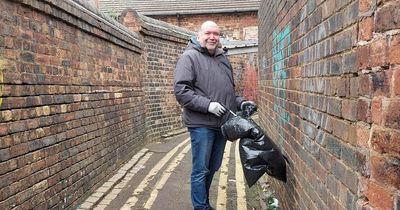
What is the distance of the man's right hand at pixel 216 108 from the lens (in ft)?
12.3

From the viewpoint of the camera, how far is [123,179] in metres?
5.98

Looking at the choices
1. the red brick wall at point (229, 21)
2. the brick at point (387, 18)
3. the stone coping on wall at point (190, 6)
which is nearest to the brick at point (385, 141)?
the brick at point (387, 18)

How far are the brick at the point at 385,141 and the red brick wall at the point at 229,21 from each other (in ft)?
62.2

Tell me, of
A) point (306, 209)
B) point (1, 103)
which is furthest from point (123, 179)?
point (306, 209)

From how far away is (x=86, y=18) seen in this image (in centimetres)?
536

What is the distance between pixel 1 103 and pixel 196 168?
1.94 m

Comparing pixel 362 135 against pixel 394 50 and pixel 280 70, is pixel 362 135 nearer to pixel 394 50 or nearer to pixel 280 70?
pixel 394 50

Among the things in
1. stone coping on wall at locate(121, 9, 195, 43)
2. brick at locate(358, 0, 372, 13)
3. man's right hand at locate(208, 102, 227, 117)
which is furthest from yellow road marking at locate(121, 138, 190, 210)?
brick at locate(358, 0, 372, 13)

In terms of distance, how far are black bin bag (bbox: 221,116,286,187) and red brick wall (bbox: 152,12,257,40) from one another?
16851 mm

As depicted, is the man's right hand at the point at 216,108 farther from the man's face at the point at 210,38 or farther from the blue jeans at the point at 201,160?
the man's face at the point at 210,38

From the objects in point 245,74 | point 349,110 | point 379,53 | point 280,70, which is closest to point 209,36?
point 280,70

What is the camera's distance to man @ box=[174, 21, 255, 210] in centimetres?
382

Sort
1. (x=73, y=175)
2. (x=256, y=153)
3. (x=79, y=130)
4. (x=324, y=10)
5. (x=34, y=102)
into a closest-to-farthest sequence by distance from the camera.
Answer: (x=324, y=10) → (x=256, y=153) → (x=34, y=102) → (x=73, y=175) → (x=79, y=130)

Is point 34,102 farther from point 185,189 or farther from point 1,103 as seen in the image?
point 185,189
